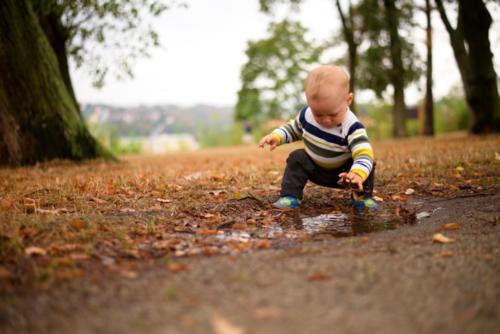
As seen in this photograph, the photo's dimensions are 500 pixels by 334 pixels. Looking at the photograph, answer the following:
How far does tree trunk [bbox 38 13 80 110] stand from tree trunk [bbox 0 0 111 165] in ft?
8.71

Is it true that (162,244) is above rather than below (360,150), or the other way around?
below

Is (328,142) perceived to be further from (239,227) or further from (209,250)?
(209,250)

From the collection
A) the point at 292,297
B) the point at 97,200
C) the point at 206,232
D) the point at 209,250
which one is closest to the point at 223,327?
the point at 292,297

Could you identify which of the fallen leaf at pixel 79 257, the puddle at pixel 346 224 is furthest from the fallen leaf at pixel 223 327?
the puddle at pixel 346 224

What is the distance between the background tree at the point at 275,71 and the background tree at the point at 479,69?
26.2 meters

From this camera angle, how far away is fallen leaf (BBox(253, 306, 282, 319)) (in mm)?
1448

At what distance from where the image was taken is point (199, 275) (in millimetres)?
1831

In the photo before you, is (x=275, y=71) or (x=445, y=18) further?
(x=275, y=71)

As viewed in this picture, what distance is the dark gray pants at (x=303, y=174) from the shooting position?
11.7 ft

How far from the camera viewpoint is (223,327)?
4.52ft

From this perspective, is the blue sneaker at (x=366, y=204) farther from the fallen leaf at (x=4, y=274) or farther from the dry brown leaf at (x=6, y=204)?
the dry brown leaf at (x=6, y=204)

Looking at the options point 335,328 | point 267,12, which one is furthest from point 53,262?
point 267,12

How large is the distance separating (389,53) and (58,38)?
505 inches

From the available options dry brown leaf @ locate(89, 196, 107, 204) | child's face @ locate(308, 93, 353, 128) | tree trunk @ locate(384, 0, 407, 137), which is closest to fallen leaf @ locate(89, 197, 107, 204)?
dry brown leaf @ locate(89, 196, 107, 204)
